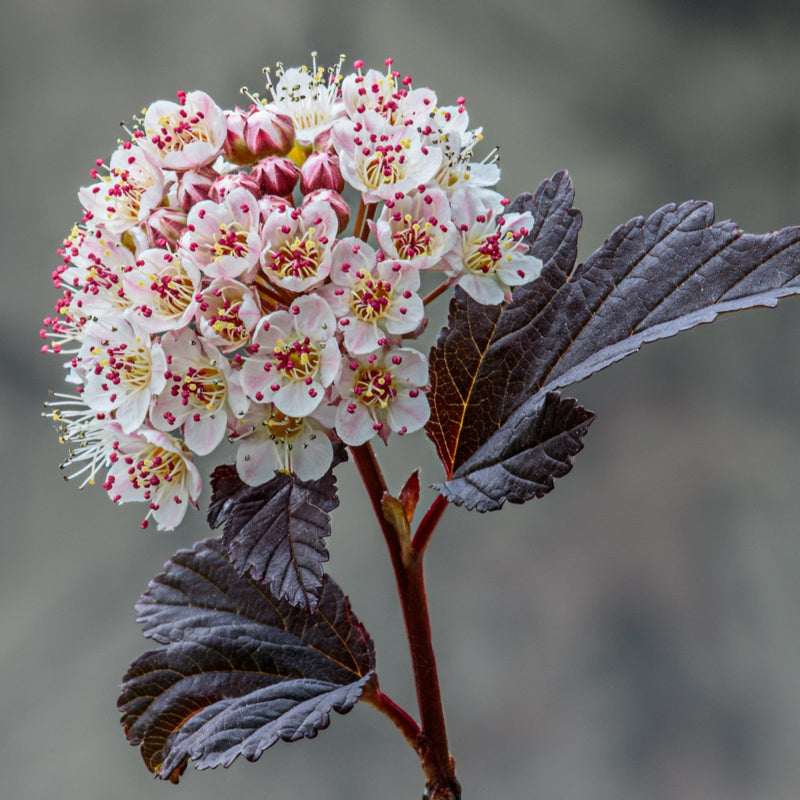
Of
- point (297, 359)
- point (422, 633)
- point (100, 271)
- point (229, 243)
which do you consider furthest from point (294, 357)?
point (422, 633)

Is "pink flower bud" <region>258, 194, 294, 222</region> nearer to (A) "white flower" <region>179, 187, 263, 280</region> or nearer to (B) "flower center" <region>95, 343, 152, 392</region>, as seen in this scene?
(A) "white flower" <region>179, 187, 263, 280</region>

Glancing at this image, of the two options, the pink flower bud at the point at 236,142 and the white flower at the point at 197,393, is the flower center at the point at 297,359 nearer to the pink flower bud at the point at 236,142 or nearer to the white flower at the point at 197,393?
the white flower at the point at 197,393

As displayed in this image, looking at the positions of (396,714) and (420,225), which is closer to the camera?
(420,225)

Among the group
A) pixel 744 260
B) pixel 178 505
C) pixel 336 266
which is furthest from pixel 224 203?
pixel 744 260

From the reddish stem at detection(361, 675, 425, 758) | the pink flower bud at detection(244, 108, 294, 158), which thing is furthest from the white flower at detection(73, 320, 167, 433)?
the reddish stem at detection(361, 675, 425, 758)

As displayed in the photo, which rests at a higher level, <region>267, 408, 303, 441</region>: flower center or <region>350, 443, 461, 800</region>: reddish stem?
<region>267, 408, 303, 441</region>: flower center

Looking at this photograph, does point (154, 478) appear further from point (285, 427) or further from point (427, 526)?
point (427, 526)

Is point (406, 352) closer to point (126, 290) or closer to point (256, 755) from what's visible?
point (126, 290)
